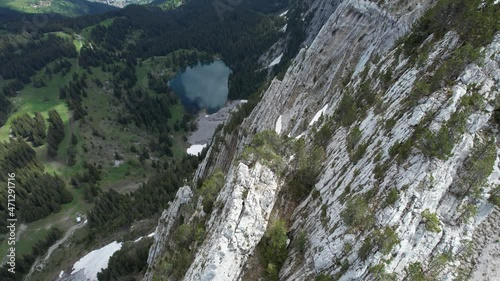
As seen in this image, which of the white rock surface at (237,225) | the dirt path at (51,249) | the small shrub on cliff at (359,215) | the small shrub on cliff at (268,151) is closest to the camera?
the small shrub on cliff at (359,215)

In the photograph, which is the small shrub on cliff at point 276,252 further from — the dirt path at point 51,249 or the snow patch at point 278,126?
the dirt path at point 51,249

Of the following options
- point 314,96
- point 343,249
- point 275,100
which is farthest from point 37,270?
point 343,249

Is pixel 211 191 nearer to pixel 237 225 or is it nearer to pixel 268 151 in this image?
pixel 268 151

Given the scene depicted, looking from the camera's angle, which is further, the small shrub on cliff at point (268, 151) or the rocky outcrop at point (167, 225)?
the rocky outcrop at point (167, 225)

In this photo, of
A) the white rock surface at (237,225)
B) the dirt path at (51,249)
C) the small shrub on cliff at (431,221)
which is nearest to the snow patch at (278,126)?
the white rock surface at (237,225)

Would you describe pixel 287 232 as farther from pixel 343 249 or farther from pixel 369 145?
pixel 369 145

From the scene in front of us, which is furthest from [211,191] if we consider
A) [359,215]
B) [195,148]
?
[195,148]
